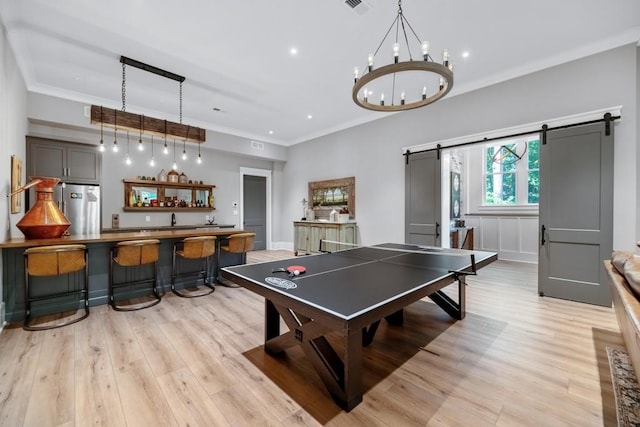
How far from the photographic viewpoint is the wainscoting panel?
20.5 feet

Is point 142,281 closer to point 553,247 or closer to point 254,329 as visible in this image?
point 254,329

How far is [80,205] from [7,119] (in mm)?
2259

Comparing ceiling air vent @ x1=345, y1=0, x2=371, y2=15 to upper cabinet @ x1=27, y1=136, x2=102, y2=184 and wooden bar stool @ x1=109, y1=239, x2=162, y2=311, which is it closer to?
wooden bar stool @ x1=109, y1=239, x2=162, y2=311

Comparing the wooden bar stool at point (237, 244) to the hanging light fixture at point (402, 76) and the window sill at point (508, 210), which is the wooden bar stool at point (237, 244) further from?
the window sill at point (508, 210)

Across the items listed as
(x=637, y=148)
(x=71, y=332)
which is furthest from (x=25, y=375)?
(x=637, y=148)

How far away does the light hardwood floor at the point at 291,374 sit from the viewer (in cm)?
164

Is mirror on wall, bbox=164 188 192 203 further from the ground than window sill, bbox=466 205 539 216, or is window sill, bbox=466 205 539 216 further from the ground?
mirror on wall, bbox=164 188 192 203

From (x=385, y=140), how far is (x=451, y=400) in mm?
4939

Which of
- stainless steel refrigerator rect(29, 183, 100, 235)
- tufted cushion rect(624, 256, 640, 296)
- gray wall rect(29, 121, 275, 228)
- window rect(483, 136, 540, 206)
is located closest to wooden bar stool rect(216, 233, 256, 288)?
gray wall rect(29, 121, 275, 228)

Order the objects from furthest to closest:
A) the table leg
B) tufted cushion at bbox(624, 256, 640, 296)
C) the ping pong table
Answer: the table leg < tufted cushion at bbox(624, 256, 640, 296) < the ping pong table

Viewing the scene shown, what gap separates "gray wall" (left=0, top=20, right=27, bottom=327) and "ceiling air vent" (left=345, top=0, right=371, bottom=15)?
3614mm

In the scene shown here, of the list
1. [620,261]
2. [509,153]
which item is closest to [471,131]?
[620,261]

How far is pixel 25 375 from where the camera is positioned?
6.63 feet

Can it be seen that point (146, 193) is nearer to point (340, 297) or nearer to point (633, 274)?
point (340, 297)
